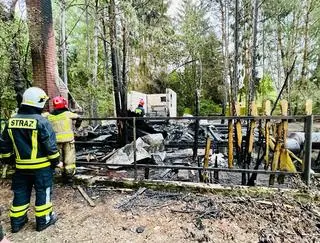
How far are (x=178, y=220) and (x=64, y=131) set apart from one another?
2331 millimetres

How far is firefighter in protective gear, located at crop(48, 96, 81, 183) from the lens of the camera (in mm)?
4152

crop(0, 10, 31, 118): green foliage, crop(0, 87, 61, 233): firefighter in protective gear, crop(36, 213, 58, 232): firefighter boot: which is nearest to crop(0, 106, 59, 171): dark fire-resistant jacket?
crop(0, 87, 61, 233): firefighter in protective gear

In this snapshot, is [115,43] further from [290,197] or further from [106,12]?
[290,197]

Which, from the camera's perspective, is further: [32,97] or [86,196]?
[86,196]

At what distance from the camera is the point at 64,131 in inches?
168

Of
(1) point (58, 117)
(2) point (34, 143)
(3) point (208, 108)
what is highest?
(1) point (58, 117)

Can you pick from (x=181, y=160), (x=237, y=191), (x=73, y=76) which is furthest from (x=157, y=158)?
(x=73, y=76)

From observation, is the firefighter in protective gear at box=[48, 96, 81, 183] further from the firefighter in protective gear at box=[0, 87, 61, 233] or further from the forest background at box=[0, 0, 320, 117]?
the forest background at box=[0, 0, 320, 117]

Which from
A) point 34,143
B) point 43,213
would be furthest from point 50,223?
point 34,143

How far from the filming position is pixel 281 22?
70.6 ft

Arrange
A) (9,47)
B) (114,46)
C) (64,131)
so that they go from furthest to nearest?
(114,46) → (9,47) → (64,131)

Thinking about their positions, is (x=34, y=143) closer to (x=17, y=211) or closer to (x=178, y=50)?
(x=17, y=211)

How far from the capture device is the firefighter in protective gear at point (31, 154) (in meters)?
3.02

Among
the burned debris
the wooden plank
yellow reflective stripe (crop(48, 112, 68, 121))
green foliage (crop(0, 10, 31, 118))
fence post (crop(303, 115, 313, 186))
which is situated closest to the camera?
fence post (crop(303, 115, 313, 186))
